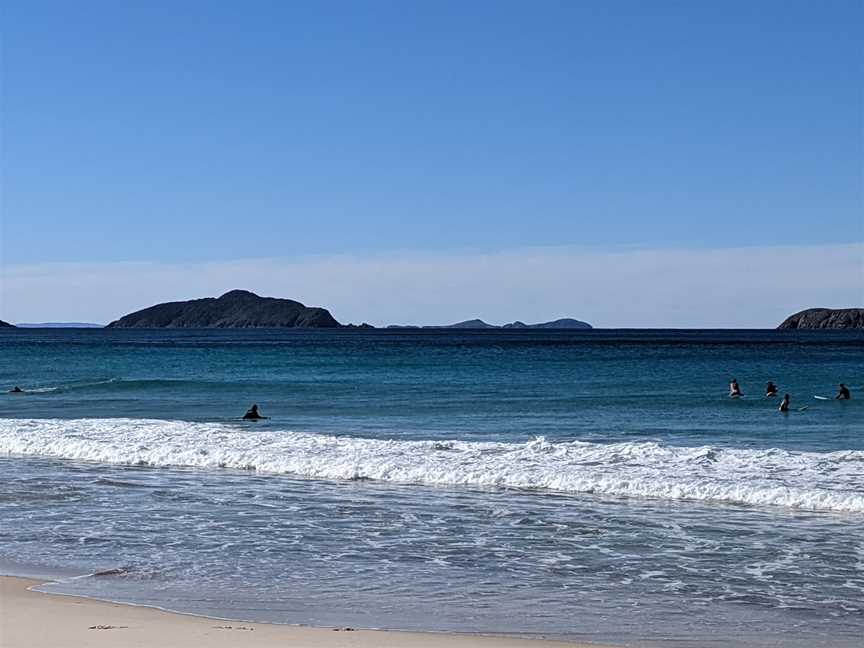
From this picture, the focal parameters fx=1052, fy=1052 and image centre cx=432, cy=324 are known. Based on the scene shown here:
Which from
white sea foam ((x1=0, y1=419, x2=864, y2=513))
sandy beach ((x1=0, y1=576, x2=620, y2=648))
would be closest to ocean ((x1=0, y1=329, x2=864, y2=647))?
white sea foam ((x1=0, y1=419, x2=864, y2=513))

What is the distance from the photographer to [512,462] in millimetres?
18797

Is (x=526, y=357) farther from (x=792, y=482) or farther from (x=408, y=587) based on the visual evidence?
(x=408, y=587)

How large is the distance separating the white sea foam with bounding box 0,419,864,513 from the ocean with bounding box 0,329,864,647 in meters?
0.06

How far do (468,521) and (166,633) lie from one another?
6285 mm

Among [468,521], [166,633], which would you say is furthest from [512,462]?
[166,633]

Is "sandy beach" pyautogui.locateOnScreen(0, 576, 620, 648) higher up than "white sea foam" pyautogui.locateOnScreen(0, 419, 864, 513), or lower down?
lower down

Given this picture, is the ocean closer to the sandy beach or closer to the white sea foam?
the white sea foam

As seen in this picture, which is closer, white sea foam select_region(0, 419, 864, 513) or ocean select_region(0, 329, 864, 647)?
ocean select_region(0, 329, 864, 647)

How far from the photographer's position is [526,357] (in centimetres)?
7625

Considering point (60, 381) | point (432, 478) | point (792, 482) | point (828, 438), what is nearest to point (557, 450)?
point (432, 478)

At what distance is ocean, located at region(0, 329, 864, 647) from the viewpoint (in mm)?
9297

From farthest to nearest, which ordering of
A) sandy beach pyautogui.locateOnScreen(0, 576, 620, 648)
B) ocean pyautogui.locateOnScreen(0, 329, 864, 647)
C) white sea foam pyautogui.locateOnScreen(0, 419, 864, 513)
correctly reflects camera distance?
white sea foam pyautogui.locateOnScreen(0, 419, 864, 513) → ocean pyautogui.locateOnScreen(0, 329, 864, 647) → sandy beach pyautogui.locateOnScreen(0, 576, 620, 648)

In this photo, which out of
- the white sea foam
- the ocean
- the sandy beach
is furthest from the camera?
the white sea foam

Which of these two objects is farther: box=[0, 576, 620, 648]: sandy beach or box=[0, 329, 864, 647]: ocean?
box=[0, 329, 864, 647]: ocean
